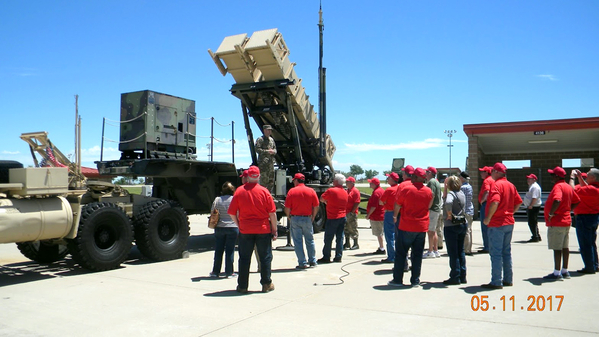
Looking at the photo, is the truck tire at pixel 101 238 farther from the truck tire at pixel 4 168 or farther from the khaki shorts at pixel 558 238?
the khaki shorts at pixel 558 238

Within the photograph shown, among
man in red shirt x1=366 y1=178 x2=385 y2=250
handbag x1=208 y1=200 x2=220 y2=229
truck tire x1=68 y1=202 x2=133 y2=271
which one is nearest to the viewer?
handbag x1=208 y1=200 x2=220 y2=229

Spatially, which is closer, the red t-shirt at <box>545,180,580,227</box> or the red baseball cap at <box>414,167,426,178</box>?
the red baseball cap at <box>414,167,426,178</box>

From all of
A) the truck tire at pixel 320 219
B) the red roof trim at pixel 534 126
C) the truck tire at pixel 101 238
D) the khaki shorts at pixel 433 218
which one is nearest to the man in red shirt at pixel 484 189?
the khaki shorts at pixel 433 218

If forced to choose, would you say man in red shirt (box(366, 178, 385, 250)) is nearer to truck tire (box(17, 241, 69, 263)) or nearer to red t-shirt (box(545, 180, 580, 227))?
red t-shirt (box(545, 180, 580, 227))

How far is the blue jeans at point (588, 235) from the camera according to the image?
747 cm

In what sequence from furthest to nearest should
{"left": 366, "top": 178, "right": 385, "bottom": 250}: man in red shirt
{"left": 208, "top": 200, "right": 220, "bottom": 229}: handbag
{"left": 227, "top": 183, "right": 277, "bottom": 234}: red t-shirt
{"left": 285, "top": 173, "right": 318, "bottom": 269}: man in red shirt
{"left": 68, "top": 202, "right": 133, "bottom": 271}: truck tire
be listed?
{"left": 366, "top": 178, "right": 385, "bottom": 250}: man in red shirt
{"left": 285, "top": 173, "right": 318, "bottom": 269}: man in red shirt
{"left": 68, "top": 202, "right": 133, "bottom": 271}: truck tire
{"left": 208, "top": 200, "right": 220, "bottom": 229}: handbag
{"left": 227, "top": 183, "right": 277, "bottom": 234}: red t-shirt

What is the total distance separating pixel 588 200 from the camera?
753 cm

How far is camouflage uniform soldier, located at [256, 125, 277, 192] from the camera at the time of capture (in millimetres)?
11312

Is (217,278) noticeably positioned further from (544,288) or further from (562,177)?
(562,177)

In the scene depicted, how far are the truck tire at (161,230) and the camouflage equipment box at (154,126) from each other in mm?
1050

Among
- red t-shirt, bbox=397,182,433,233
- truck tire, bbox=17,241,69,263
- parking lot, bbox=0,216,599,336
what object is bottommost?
parking lot, bbox=0,216,599,336

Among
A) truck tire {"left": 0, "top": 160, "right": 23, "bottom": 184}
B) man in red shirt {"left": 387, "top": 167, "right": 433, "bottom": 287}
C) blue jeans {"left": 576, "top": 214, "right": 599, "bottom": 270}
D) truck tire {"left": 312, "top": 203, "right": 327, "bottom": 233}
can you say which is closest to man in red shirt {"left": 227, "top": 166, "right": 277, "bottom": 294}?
man in red shirt {"left": 387, "top": 167, "right": 433, "bottom": 287}

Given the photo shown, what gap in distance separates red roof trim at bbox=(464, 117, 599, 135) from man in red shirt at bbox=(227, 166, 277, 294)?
14347mm

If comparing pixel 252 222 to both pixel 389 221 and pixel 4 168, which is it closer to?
pixel 389 221
